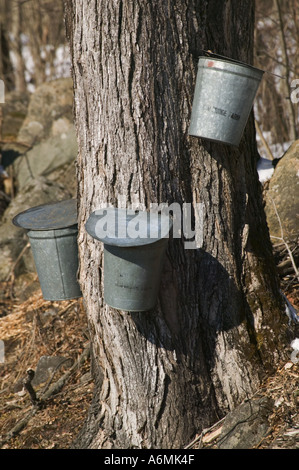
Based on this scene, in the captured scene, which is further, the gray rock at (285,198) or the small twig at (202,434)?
the gray rock at (285,198)

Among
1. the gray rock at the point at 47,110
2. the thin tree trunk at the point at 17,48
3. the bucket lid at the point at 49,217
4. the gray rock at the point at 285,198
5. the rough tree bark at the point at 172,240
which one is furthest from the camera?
the thin tree trunk at the point at 17,48

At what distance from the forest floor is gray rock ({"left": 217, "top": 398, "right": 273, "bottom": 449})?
0.13 feet

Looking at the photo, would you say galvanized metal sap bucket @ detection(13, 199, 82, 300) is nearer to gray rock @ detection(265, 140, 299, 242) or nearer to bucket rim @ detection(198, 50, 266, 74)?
bucket rim @ detection(198, 50, 266, 74)

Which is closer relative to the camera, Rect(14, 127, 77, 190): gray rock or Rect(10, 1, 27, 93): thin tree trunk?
Rect(14, 127, 77, 190): gray rock

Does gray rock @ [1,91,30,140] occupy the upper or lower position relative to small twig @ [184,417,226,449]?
upper

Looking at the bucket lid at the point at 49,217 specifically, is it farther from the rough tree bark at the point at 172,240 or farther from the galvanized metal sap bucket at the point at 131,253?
the galvanized metal sap bucket at the point at 131,253

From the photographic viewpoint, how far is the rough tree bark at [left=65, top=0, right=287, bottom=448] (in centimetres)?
260

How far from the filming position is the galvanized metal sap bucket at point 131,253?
242 centimetres

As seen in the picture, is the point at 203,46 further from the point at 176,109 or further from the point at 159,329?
the point at 159,329

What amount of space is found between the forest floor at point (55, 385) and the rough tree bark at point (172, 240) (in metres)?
0.19

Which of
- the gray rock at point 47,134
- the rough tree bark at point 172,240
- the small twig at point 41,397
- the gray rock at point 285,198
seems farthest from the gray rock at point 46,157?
the rough tree bark at point 172,240

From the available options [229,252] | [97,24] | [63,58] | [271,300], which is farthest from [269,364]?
[63,58]

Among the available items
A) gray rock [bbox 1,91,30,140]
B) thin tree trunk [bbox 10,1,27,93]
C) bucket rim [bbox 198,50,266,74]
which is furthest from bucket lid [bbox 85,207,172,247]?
thin tree trunk [bbox 10,1,27,93]

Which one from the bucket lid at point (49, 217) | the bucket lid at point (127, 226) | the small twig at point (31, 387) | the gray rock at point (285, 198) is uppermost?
the bucket lid at point (127, 226)
